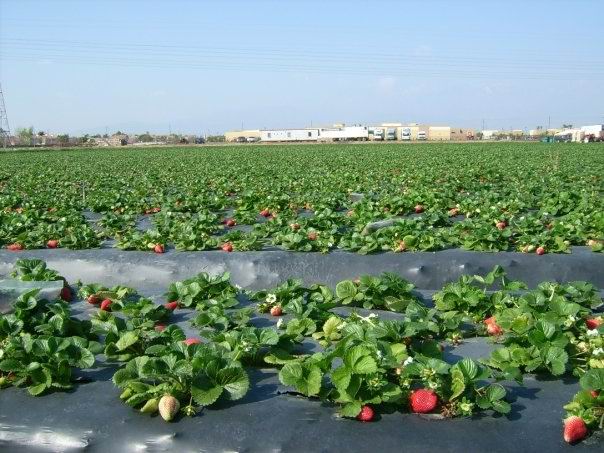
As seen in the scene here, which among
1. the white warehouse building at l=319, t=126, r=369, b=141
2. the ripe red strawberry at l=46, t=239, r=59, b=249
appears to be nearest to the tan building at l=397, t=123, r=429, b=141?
the white warehouse building at l=319, t=126, r=369, b=141

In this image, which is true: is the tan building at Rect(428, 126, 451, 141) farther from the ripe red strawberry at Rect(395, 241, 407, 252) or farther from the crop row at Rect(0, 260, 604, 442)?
the crop row at Rect(0, 260, 604, 442)

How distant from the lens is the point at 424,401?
291 centimetres

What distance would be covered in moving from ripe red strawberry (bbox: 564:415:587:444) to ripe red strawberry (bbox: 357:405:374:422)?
85 centimetres

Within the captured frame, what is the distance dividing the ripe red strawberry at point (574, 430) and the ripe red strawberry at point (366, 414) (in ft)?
2.80

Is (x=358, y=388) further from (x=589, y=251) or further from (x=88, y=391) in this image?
(x=589, y=251)

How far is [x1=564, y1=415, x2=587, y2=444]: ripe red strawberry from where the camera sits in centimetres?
269

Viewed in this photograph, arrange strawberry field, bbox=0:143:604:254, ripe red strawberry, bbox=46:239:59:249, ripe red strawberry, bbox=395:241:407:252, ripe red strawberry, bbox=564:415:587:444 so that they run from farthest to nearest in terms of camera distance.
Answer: ripe red strawberry, bbox=46:239:59:249, strawberry field, bbox=0:143:604:254, ripe red strawberry, bbox=395:241:407:252, ripe red strawberry, bbox=564:415:587:444

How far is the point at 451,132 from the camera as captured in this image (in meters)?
132

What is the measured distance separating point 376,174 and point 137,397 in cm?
1652

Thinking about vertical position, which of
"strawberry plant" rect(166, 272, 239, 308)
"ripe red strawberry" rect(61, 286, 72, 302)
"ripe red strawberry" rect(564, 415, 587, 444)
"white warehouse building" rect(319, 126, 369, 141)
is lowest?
"ripe red strawberry" rect(564, 415, 587, 444)

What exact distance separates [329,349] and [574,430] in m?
1.44

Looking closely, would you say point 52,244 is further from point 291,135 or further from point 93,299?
point 291,135

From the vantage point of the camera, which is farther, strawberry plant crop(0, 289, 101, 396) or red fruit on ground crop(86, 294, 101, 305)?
red fruit on ground crop(86, 294, 101, 305)

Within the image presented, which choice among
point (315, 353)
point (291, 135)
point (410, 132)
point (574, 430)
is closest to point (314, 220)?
point (315, 353)
